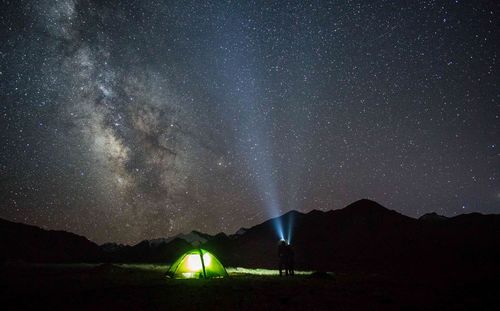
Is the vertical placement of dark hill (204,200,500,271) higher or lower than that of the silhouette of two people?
higher

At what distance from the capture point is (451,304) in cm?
1106

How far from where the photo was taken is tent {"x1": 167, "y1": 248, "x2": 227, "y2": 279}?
17531 mm

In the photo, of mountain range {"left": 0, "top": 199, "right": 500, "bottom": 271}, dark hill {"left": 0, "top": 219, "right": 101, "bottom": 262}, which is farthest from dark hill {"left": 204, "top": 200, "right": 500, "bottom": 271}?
dark hill {"left": 0, "top": 219, "right": 101, "bottom": 262}

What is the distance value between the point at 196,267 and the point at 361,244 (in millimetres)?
49047

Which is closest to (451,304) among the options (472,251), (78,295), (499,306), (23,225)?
(499,306)

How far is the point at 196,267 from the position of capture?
17688mm

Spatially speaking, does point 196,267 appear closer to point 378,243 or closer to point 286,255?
point 286,255

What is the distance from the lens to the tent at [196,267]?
1753cm

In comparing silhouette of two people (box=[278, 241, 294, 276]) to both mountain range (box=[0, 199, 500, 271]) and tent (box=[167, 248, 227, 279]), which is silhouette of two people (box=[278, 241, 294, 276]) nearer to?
tent (box=[167, 248, 227, 279])

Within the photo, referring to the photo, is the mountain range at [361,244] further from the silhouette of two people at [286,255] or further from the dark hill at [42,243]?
the silhouette of two people at [286,255]

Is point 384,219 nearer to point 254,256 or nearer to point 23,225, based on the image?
point 254,256

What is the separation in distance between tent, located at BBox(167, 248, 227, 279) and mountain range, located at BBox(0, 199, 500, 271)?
13388 millimetres

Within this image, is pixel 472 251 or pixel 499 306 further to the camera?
pixel 472 251

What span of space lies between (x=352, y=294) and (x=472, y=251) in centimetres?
3849
